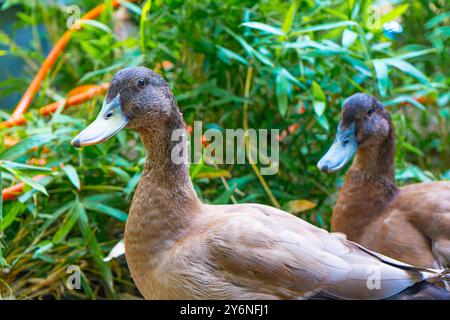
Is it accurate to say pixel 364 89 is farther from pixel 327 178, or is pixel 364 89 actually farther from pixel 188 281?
pixel 188 281

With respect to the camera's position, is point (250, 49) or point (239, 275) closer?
point (239, 275)

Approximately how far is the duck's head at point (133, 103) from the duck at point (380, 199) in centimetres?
58

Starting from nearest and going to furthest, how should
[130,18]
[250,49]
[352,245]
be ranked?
[352,245]
[250,49]
[130,18]

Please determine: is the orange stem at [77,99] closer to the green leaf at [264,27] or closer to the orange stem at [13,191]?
the orange stem at [13,191]

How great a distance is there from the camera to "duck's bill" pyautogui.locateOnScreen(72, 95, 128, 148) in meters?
1.75

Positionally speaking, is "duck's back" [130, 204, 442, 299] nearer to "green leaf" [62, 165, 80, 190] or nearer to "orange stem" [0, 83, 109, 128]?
"green leaf" [62, 165, 80, 190]

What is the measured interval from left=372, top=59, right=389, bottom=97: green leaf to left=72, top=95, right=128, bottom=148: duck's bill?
948 millimetres

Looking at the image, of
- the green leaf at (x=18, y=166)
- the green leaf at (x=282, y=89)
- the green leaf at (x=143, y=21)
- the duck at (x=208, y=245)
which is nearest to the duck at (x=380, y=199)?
the green leaf at (x=282, y=89)

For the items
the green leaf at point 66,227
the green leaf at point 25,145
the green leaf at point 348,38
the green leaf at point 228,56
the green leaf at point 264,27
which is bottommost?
the green leaf at point 66,227

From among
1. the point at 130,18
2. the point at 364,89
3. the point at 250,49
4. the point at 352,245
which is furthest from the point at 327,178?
the point at 130,18

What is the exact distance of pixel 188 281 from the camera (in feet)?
5.57

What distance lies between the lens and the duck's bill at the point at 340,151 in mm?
2211

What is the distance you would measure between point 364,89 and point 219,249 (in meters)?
1.23
